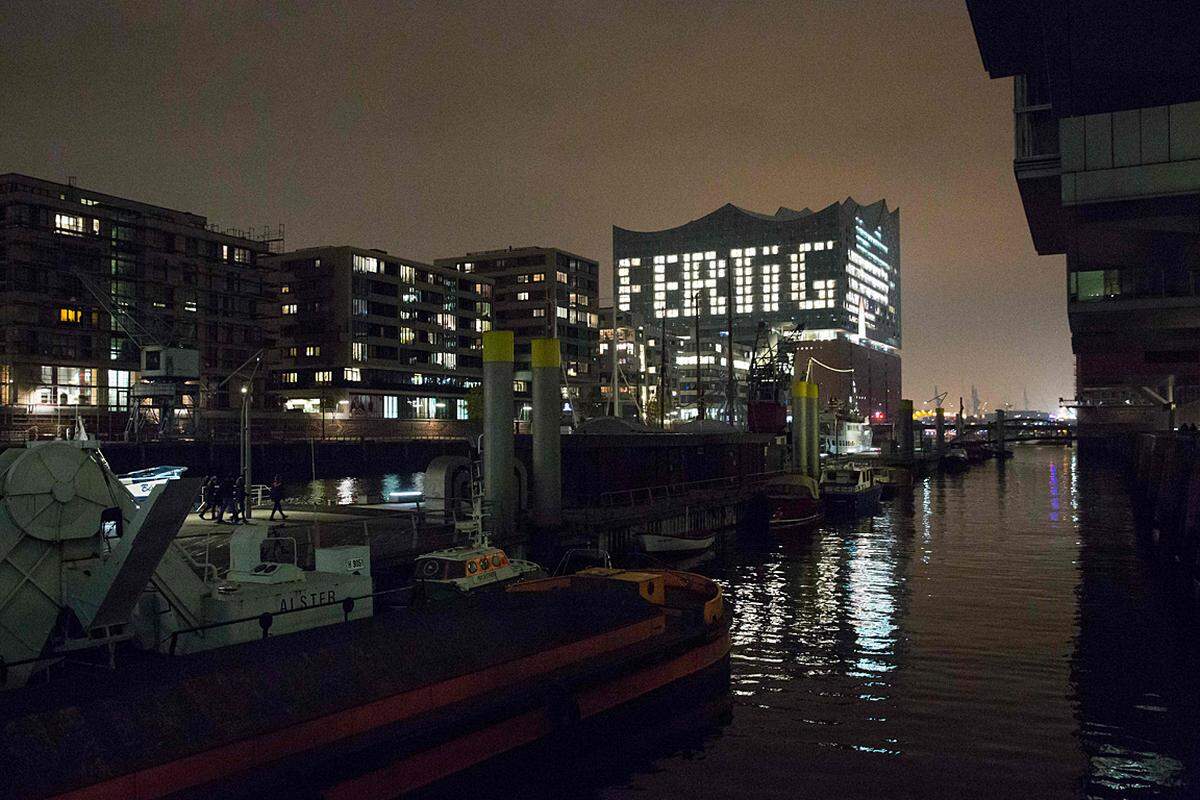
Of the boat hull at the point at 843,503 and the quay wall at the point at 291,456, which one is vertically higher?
the quay wall at the point at 291,456

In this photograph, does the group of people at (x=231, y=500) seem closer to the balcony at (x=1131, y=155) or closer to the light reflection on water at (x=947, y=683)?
the light reflection on water at (x=947, y=683)

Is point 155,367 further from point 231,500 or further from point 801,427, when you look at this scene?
point 801,427

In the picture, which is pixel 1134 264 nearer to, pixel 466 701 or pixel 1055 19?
pixel 1055 19

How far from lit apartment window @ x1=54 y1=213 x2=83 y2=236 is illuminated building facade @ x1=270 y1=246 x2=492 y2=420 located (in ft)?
114

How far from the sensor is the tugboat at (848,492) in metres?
76.4

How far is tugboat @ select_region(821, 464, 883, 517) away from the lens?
3007 inches

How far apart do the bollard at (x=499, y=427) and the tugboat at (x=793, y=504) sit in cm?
3056

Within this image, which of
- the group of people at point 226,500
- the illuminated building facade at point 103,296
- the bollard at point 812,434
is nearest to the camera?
the group of people at point 226,500

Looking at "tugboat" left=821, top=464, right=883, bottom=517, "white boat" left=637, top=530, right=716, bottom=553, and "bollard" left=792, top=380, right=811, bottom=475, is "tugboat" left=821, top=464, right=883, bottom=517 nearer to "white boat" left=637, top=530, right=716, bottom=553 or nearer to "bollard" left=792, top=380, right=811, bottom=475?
"bollard" left=792, top=380, right=811, bottom=475

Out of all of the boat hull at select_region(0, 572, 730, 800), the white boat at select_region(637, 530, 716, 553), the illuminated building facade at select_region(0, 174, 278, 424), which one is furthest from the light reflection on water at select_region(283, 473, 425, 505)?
the boat hull at select_region(0, 572, 730, 800)

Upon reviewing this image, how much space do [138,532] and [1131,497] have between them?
97593 mm

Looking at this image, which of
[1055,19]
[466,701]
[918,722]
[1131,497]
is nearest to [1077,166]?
[1055,19]

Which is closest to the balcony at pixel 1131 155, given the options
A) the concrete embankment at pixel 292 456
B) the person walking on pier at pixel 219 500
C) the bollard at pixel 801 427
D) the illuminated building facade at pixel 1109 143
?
the illuminated building facade at pixel 1109 143

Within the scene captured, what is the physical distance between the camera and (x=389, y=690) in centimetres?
1723
